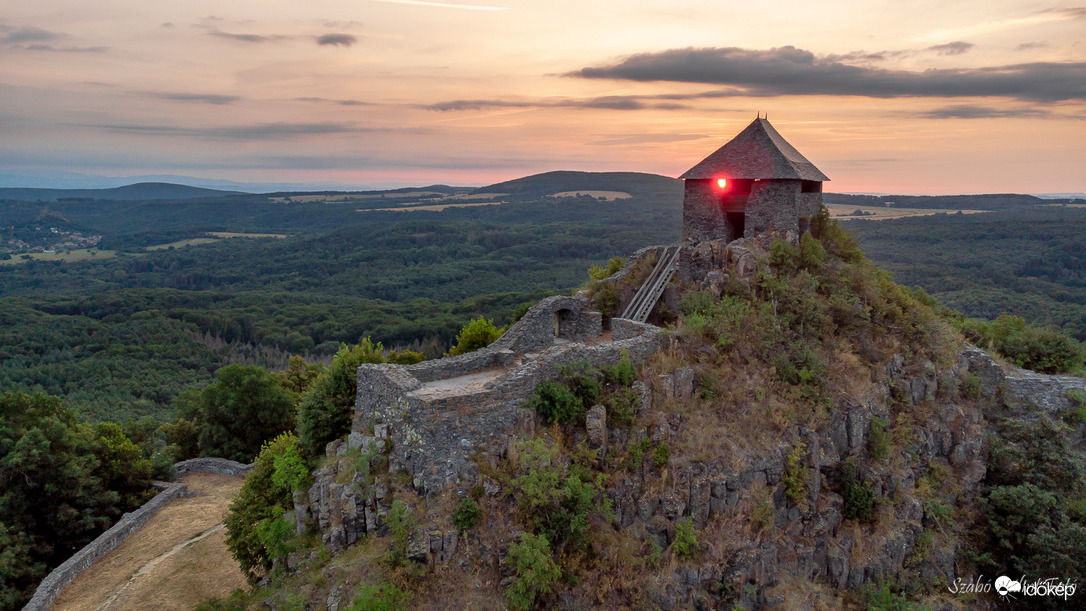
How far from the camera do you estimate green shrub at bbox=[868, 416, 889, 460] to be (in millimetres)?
17000

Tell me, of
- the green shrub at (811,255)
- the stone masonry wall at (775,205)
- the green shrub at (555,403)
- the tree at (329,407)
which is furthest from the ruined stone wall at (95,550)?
the green shrub at (811,255)

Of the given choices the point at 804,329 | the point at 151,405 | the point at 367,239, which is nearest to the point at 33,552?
the point at 804,329

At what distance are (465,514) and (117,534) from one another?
16.4 m

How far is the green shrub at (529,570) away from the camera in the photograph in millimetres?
12148

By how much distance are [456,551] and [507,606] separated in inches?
61.6

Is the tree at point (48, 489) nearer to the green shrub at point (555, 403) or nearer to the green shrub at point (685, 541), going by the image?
the green shrub at point (555, 403)

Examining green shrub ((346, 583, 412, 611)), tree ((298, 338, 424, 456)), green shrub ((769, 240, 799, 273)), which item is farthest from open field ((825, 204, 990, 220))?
green shrub ((346, 583, 412, 611))

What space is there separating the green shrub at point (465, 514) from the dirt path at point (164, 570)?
921cm

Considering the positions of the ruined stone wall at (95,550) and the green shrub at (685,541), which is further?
the ruined stone wall at (95,550)

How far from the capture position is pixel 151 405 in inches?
2456

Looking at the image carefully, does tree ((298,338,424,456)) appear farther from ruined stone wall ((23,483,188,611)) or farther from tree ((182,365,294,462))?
tree ((182,365,294,462))

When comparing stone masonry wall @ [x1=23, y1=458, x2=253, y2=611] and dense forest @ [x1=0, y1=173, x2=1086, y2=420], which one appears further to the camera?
dense forest @ [x1=0, y1=173, x2=1086, y2=420]

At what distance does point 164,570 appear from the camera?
18.3 meters

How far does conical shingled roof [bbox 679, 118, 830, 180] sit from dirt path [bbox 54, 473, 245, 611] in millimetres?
21031
